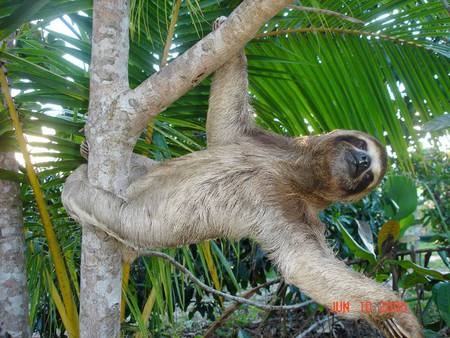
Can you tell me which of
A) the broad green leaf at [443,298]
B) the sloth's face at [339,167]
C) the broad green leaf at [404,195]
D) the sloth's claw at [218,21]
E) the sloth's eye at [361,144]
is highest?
the sloth's claw at [218,21]

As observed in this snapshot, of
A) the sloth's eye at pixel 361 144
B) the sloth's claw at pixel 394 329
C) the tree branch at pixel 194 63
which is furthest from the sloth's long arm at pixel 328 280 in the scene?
the tree branch at pixel 194 63

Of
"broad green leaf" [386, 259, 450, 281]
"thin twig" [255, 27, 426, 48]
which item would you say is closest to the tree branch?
"thin twig" [255, 27, 426, 48]

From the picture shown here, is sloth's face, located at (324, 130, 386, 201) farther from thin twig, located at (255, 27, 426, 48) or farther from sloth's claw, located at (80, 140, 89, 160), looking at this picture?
sloth's claw, located at (80, 140, 89, 160)

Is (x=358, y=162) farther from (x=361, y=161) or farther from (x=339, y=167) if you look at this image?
(x=339, y=167)

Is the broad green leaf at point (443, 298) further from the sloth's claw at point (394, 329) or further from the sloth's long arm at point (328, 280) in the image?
the sloth's claw at point (394, 329)

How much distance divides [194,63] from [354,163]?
1562 mm

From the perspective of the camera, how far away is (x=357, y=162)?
3.28 metres

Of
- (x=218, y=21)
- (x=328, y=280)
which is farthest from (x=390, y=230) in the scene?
(x=218, y=21)

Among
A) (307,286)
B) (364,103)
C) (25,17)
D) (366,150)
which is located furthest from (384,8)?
(25,17)

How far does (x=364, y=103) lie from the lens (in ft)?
10.7

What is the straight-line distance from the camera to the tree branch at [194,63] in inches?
84.6

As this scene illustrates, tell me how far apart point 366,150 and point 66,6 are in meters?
2.22

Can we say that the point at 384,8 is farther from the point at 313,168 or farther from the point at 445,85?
the point at 313,168

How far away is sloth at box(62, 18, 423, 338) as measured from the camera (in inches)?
105
